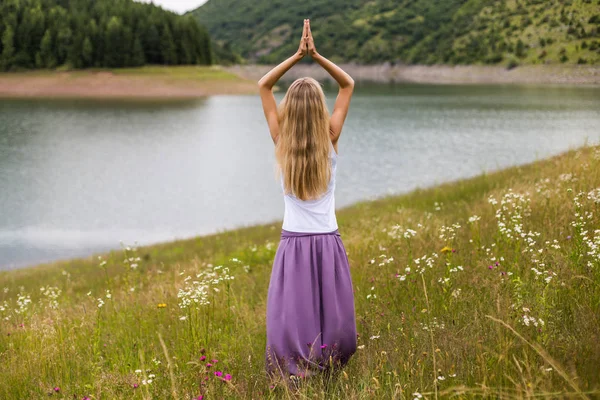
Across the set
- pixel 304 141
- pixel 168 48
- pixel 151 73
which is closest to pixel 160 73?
pixel 151 73

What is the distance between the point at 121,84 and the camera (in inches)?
3275

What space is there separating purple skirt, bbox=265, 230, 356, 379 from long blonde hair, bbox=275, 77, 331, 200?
0.40 metres

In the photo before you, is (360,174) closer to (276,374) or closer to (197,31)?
(276,374)

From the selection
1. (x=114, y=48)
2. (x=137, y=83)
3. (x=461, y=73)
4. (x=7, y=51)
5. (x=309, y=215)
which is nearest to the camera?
(x=309, y=215)

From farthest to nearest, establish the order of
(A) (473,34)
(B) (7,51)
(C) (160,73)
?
(C) (160,73) < (B) (7,51) < (A) (473,34)

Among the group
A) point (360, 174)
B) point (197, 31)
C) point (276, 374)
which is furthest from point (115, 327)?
point (197, 31)

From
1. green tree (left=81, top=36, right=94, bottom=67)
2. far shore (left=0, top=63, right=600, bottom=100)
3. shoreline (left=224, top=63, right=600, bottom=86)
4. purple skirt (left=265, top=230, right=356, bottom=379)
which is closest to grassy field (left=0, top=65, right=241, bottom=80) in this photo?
far shore (left=0, top=63, right=600, bottom=100)

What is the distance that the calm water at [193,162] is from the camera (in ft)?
61.9

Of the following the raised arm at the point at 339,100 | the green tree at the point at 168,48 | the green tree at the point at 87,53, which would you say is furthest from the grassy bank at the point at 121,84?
the raised arm at the point at 339,100

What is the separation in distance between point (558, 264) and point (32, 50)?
101 metres

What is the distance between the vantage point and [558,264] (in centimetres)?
442

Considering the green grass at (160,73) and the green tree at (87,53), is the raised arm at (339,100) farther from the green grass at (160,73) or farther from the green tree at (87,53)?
the green tree at (87,53)

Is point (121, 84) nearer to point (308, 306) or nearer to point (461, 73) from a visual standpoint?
point (461, 73)

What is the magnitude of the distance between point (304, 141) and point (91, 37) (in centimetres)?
10094
